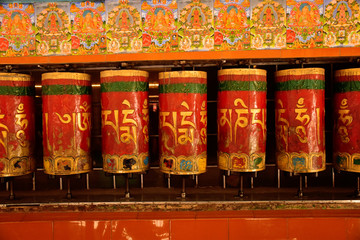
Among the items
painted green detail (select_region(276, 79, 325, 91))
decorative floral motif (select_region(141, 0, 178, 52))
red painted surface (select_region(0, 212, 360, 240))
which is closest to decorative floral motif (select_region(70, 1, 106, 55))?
decorative floral motif (select_region(141, 0, 178, 52))

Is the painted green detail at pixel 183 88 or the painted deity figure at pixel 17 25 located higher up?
the painted deity figure at pixel 17 25

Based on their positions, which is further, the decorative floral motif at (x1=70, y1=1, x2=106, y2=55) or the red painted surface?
the decorative floral motif at (x1=70, y1=1, x2=106, y2=55)

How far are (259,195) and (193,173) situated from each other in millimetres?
588

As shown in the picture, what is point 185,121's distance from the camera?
193 cm

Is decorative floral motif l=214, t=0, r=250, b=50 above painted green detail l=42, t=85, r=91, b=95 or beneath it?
above

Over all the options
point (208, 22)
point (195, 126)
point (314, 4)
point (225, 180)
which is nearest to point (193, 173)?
point (195, 126)

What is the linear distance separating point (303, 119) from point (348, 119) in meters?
0.34

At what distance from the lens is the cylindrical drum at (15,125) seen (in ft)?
6.50

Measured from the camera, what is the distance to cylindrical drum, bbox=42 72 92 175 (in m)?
1.96

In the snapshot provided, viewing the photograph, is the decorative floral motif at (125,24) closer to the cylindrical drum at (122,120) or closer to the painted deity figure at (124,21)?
the painted deity figure at (124,21)

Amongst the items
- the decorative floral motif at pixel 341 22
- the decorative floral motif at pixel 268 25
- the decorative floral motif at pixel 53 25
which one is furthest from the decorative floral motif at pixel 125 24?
the decorative floral motif at pixel 341 22

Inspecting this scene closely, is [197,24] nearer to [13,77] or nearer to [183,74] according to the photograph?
[183,74]

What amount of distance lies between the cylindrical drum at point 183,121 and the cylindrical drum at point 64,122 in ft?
1.97

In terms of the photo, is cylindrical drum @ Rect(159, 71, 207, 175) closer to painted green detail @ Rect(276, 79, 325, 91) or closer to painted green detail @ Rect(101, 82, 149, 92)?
painted green detail @ Rect(101, 82, 149, 92)
